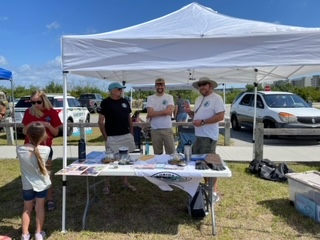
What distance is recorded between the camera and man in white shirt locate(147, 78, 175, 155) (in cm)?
455

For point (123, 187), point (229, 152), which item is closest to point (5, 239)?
point (123, 187)

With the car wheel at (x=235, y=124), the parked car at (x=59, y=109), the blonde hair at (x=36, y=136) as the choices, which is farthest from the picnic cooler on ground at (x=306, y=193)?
the car wheel at (x=235, y=124)

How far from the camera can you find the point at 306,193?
3.73 metres

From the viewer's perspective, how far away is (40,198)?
311 centimetres

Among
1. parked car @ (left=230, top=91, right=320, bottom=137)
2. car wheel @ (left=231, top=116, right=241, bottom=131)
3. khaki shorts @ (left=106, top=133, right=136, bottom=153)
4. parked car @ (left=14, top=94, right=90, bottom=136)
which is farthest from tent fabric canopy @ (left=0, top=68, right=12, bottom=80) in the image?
car wheel @ (left=231, top=116, right=241, bottom=131)

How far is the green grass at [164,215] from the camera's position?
3355 mm

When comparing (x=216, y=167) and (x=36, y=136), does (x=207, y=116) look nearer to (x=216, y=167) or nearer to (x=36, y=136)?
(x=216, y=167)

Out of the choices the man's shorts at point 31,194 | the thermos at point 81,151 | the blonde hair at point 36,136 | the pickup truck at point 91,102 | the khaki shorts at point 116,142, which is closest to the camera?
the blonde hair at point 36,136

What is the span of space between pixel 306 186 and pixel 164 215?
1.81m

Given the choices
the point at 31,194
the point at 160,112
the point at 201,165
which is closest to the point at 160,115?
the point at 160,112

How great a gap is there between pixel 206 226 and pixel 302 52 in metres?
2.23

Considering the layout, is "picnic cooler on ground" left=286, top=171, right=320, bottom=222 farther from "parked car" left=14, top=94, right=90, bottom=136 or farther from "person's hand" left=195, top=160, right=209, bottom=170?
"parked car" left=14, top=94, right=90, bottom=136

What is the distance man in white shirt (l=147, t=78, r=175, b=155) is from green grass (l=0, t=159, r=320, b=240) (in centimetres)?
78

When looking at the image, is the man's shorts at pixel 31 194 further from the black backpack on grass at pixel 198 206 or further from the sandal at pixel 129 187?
the sandal at pixel 129 187
